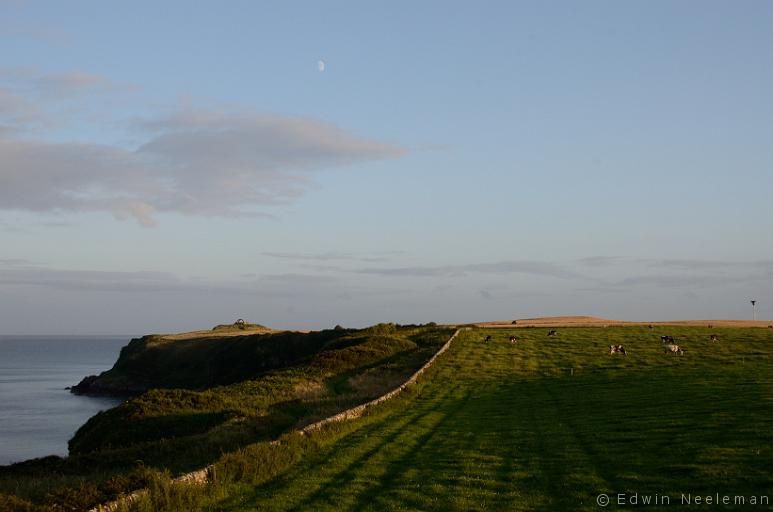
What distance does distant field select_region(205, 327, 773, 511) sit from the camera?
58.1ft

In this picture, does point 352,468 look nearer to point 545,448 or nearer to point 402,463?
point 402,463

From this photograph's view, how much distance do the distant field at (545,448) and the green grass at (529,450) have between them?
6cm

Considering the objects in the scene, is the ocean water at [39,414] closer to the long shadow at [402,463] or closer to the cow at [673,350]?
the long shadow at [402,463]

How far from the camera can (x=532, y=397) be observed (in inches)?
1642

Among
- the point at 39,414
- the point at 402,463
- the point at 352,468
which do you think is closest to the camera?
the point at 352,468

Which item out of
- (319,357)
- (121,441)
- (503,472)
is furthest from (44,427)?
(503,472)

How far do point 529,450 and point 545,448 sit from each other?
68cm

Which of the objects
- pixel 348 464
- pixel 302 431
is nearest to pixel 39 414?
pixel 302 431

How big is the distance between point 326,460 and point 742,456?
13.2 metres

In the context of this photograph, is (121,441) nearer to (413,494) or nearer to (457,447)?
(457,447)

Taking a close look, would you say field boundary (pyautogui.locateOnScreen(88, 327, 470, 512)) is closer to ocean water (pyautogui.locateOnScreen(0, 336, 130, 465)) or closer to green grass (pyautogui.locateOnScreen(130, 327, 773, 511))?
green grass (pyautogui.locateOnScreen(130, 327, 773, 511))

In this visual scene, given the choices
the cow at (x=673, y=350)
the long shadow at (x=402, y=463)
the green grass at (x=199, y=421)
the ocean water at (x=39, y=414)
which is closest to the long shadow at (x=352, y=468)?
the long shadow at (x=402, y=463)

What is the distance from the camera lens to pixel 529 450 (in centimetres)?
2411

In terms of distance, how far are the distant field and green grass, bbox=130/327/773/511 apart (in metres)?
0.06
